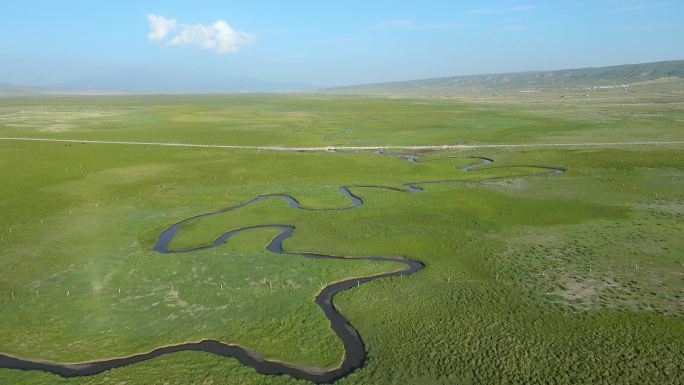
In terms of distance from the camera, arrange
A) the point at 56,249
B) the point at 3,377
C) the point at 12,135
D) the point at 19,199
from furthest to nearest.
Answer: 1. the point at 12,135
2. the point at 19,199
3. the point at 56,249
4. the point at 3,377

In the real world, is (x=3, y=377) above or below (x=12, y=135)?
below

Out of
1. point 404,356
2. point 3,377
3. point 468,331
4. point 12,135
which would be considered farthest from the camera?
point 12,135

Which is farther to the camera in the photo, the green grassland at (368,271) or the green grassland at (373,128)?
the green grassland at (373,128)

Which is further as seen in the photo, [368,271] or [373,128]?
[373,128]

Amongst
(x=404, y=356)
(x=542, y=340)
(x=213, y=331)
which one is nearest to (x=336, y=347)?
(x=404, y=356)

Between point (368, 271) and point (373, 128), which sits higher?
point (373, 128)

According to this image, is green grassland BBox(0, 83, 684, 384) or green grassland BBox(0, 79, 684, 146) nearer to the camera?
green grassland BBox(0, 83, 684, 384)

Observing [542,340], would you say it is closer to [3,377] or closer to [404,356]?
[404,356]

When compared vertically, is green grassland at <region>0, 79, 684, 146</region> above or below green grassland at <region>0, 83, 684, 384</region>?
above
